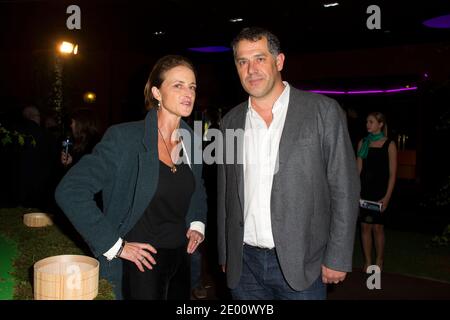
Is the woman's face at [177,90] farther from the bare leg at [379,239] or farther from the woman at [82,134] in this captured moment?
the bare leg at [379,239]

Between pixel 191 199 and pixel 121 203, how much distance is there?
0.45m

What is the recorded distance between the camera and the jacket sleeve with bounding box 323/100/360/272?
1.98 meters

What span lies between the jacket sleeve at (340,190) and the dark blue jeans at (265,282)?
0.20m

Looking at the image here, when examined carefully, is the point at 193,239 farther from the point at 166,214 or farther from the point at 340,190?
the point at 340,190

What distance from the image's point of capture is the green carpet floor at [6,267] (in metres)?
2.09

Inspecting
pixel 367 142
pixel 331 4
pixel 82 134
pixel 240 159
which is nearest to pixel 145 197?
pixel 240 159

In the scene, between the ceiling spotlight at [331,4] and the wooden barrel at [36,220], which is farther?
the ceiling spotlight at [331,4]

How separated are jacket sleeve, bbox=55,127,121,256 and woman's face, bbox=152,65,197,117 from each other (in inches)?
14.8

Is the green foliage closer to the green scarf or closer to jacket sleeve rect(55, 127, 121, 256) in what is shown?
jacket sleeve rect(55, 127, 121, 256)

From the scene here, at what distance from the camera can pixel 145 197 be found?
6.37ft

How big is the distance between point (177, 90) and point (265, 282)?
105 centimetres

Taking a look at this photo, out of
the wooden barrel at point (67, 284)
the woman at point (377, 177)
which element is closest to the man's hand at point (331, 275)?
the wooden barrel at point (67, 284)
